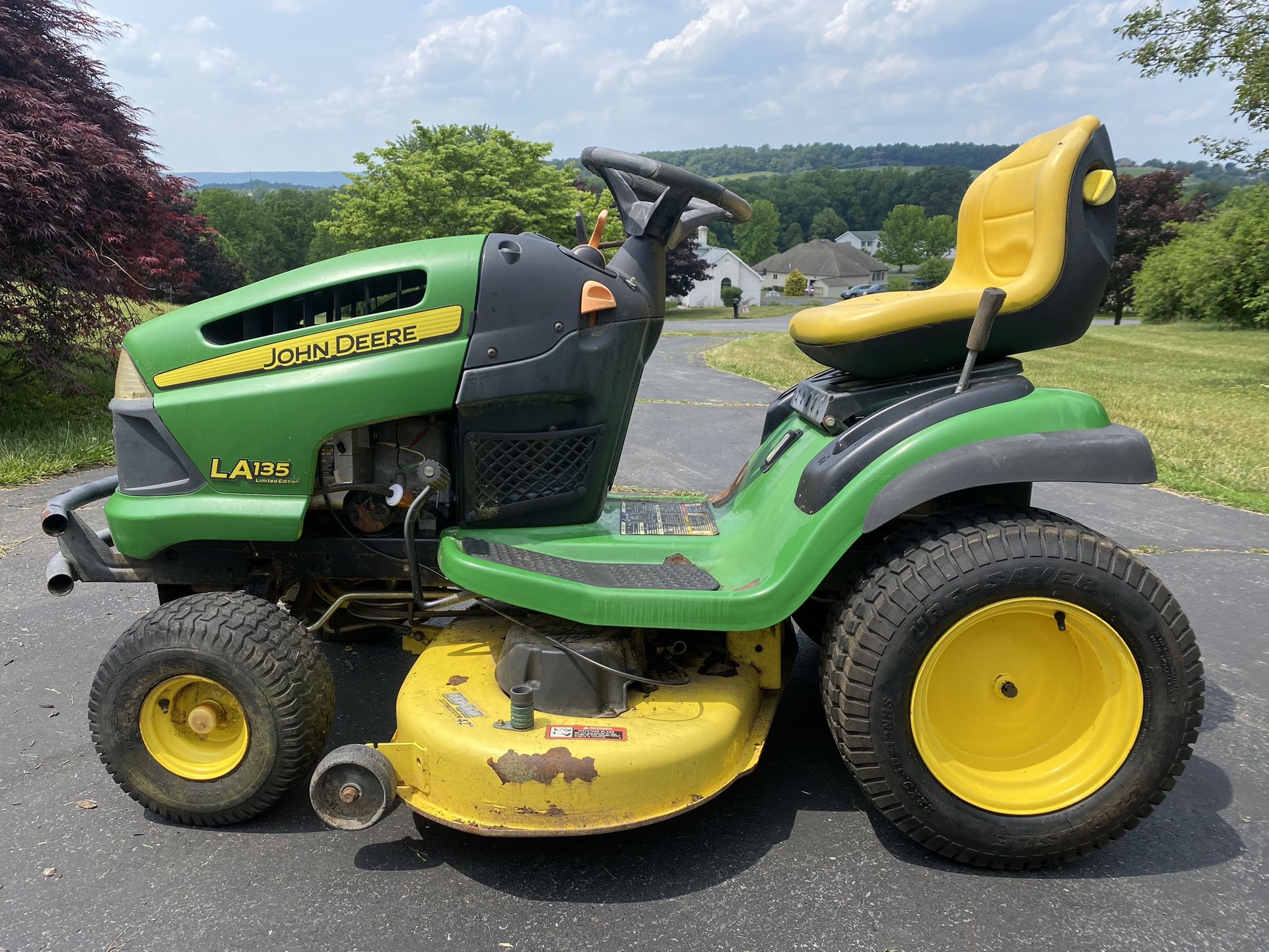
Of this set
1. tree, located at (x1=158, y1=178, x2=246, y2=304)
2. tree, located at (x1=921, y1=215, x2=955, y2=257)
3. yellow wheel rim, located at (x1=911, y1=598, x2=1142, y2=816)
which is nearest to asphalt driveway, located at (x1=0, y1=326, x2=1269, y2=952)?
yellow wheel rim, located at (x1=911, y1=598, x2=1142, y2=816)

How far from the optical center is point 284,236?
67375 mm

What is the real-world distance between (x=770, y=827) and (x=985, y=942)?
2.00 ft

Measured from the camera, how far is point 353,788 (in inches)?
86.3

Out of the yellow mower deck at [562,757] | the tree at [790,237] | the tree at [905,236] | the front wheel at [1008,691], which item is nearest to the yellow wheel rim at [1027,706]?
the front wheel at [1008,691]

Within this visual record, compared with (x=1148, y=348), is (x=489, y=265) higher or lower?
higher

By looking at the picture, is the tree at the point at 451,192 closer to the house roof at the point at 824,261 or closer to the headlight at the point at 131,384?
the headlight at the point at 131,384

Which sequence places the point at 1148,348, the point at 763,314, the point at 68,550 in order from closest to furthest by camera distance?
the point at 68,550 → the point at 1148,348 → the point at 763,314

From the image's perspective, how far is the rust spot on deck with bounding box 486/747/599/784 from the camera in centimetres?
214

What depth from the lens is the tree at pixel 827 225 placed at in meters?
101

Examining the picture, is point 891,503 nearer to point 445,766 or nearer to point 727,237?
point 445,766

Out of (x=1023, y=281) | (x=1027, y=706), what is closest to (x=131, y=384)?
(x=1023, y=281)

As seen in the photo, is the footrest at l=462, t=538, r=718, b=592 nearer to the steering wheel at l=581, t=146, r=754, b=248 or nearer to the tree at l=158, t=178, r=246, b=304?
the steering wheel at l=581, t=146, r=754, b=248

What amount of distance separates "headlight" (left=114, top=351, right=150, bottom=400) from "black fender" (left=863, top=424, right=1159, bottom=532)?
2.04 metres

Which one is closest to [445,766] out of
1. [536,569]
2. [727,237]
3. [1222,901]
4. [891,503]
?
[536,569]
